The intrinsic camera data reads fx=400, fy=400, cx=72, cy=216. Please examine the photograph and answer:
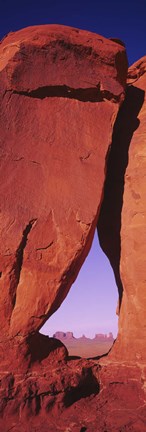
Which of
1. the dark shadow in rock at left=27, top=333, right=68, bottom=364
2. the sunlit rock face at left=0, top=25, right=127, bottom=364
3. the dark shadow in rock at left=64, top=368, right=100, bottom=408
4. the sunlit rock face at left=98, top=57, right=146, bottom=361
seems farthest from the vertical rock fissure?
the sunlit rock face at left=98, top=57, right=146, bottom=361

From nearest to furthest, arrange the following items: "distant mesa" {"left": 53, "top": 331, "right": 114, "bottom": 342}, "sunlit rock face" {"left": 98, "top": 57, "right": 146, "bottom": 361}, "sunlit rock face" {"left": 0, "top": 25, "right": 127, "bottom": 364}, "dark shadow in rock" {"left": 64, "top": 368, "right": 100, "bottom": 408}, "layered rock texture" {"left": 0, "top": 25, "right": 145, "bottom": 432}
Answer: "layered rock texture" {"left": 0, "top": 25, "right": 145, "bottom": 432}, "sunlit rock face" {"left": 0, "top": 25, "right": 127, "bottom": 364}, "dark shadow in rock" {"left": 64, "top": 368, "right": 100, "bottom": 408}, "sunlit rock face" {"left": 98, "top": 57, "right": 146, "bottom": 361}, "distant mesa" {"left": 53, "top": 331, "right": 114, "bottom": 342}

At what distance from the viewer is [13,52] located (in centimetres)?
606

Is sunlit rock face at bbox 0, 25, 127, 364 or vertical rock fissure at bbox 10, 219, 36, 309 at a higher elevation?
sunlit rock face at bbox 0, 25, 127, 364

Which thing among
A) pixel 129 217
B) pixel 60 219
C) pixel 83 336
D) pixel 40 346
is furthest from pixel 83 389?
pixel 83 336

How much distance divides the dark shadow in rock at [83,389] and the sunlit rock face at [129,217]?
616 millimetres

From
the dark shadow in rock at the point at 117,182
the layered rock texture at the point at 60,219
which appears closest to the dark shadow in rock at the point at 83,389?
the layered rock texture at the point at 60,219

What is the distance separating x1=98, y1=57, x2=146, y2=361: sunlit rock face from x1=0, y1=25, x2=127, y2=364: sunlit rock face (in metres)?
0.76

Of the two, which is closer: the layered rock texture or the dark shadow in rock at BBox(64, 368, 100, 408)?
the layered rock texture

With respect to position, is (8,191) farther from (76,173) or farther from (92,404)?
(92,404)

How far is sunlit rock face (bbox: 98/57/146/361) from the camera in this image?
6.50 metres

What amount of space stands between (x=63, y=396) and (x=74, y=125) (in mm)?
4071

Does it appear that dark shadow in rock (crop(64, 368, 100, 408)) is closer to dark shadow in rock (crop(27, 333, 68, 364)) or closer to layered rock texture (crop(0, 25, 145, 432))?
layered rock texture (crop(0, 25, 145, 432))

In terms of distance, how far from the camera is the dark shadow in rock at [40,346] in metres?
5.43

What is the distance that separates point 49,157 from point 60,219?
101 cm
